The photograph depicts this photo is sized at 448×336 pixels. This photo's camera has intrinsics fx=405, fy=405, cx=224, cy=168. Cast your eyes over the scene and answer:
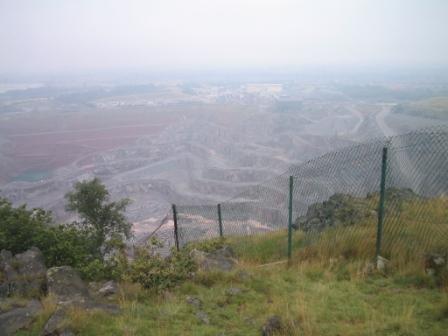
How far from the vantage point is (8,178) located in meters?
46.6

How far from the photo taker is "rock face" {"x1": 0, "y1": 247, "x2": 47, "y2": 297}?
5895 millimetres

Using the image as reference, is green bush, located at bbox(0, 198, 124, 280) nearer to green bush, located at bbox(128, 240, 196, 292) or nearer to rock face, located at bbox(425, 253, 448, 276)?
green bush, located at bbox(128, 240, 196, 292)

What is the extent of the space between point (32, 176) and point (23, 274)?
45.6 metres

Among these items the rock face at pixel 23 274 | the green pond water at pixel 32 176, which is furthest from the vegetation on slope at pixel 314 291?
the green pond water at pixel 32 176

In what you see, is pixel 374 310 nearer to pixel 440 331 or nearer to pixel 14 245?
pixel 440 331

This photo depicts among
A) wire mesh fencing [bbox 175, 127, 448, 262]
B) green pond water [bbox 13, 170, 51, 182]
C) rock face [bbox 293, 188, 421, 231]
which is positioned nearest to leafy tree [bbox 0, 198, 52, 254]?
wire mesh fencing [bbox 175, 127, 448, 262]

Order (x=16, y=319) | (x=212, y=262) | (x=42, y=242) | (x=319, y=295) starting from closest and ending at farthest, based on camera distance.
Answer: (x=16, y=319), (x=319, y=295), (x=212, y=262), (x=42, y=242)

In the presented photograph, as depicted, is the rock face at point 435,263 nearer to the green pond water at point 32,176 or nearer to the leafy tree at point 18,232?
the leafy tree at point 18,232

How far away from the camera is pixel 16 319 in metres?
4.52

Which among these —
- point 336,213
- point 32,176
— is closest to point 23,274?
point 336,213

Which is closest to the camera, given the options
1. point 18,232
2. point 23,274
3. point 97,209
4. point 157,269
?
point 157,269

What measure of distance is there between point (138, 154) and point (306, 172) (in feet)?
163

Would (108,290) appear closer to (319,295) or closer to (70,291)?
(70,291)

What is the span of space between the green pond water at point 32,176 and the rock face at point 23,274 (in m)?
42.0
